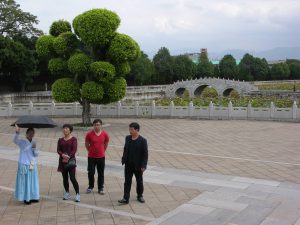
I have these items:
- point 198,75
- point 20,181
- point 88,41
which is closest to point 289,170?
point 20,181

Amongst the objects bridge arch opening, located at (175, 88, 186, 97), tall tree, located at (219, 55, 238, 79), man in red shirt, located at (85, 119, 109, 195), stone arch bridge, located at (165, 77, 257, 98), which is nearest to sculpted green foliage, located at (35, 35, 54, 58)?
Result: man in red shirt, located at (85, 119, 109, 195)

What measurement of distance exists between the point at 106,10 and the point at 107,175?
12.0m

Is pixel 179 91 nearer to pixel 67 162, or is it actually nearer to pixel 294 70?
pixel 294 70

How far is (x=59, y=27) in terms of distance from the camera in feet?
71.0

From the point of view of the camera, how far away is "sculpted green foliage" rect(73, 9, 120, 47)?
19.5m

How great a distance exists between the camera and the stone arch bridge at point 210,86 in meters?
58.2

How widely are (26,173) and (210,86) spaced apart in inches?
2156

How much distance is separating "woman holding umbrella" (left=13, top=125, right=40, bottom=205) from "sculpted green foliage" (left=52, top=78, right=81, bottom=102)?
12.8m

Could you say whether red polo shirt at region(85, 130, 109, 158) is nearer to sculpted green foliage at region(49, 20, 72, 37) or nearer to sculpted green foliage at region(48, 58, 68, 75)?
sculpted green foliage at region(48, 58, 68, 75)

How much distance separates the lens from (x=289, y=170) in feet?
36.6

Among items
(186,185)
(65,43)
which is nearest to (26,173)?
(186,185)

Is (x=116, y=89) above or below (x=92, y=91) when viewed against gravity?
above

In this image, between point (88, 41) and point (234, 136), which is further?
point (88, 41)

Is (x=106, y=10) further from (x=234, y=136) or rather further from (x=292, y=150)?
(x=292, y=150)
